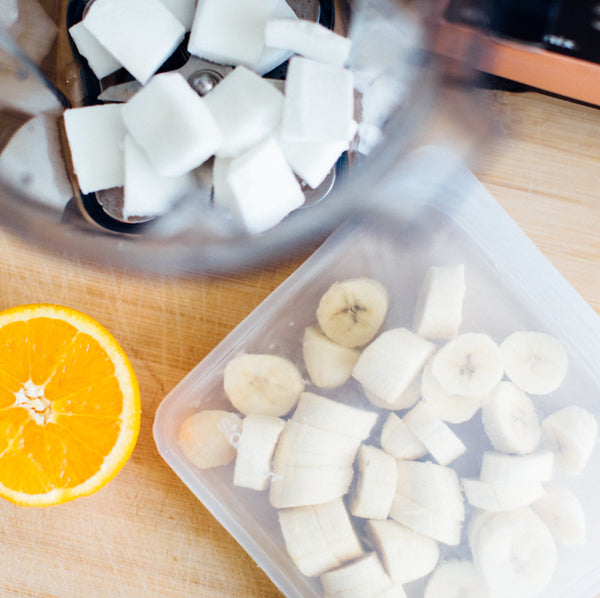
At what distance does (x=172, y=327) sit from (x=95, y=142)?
23cm

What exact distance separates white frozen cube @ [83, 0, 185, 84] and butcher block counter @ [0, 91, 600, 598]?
248 mm

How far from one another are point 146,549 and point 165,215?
41 cm

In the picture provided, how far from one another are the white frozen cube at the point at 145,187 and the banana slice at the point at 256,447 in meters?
0.27

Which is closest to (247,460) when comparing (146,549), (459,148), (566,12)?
(146,549)

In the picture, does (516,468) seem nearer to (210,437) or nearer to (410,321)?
(410,321)

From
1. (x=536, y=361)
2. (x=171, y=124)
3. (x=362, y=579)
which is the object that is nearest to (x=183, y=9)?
(x=171, y=124)

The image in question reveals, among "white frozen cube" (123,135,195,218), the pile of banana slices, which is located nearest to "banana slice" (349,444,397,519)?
the pile of banana slices

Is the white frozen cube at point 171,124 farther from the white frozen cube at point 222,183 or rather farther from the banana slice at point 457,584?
the banana slice at point 457,584

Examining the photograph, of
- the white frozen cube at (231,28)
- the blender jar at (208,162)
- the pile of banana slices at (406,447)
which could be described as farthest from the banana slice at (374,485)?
the white frozen cube at (231,28)

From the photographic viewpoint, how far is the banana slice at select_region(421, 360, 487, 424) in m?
0.67

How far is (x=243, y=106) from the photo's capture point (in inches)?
25.2

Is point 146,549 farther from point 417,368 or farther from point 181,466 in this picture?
point 417,368

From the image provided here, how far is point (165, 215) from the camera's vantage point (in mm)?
697

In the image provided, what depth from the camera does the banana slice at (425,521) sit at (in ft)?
2.11
